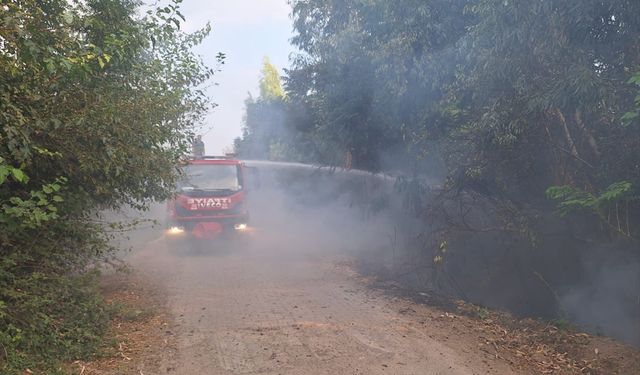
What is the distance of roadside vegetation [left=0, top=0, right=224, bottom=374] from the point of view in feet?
13.5

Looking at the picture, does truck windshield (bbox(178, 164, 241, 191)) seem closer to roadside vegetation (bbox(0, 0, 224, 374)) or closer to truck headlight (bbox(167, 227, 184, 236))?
truck headlight (bbox(167, 227, 184, 236))

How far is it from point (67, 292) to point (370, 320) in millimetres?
3484

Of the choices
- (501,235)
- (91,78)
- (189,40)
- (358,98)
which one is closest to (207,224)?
(358,98)

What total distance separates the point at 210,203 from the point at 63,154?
7866mm

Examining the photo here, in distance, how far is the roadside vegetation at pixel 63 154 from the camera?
4109 millimetres

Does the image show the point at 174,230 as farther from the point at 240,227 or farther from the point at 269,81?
the point at 269,81

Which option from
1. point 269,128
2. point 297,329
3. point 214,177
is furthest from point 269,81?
point 297,329

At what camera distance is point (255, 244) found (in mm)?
13898

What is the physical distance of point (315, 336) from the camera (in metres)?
5.63

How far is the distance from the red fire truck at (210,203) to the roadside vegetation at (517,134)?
3388 millimetres

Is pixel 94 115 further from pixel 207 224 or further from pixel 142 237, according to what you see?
pixel 142 237

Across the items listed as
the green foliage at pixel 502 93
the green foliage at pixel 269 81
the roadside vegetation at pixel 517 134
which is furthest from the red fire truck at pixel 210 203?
the green foliage at pixel 269 81

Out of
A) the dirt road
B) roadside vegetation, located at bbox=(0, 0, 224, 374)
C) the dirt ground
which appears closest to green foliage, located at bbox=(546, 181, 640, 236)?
the dirt ground

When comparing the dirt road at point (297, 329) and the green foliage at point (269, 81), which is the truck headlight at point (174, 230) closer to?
the dirt road at point (297, 329)
